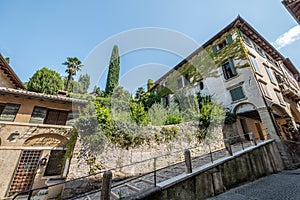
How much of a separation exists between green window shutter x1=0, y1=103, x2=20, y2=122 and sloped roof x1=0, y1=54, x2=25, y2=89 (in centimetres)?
375

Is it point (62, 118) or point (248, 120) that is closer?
point (62, 118)

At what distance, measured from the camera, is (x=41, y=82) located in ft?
58.5

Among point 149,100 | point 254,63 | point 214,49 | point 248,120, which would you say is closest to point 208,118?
point 248,120

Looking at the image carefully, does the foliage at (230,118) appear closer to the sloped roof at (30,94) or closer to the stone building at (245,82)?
the stone building at (245,82)

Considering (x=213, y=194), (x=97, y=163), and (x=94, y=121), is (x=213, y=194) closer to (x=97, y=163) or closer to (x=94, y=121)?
(x=97, y=163)

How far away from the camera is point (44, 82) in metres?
17.8

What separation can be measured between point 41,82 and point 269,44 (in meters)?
26.2

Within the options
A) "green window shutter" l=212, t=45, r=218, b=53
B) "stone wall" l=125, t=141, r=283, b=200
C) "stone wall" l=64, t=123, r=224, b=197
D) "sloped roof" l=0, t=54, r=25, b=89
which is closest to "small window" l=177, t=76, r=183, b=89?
"green window shutter" l=212, t=45, r=218, b=53

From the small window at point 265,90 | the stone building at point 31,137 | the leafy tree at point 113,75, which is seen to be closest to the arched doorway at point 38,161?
the stone building at point 31,137

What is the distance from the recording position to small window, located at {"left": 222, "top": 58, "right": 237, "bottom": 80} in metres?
11.7

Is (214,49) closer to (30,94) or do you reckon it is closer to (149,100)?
(149,100)

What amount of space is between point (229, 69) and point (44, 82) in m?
20.9

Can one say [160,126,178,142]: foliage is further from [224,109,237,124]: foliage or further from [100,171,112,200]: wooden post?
[100,171,112,200]: wooden post

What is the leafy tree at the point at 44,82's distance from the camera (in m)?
17.5
